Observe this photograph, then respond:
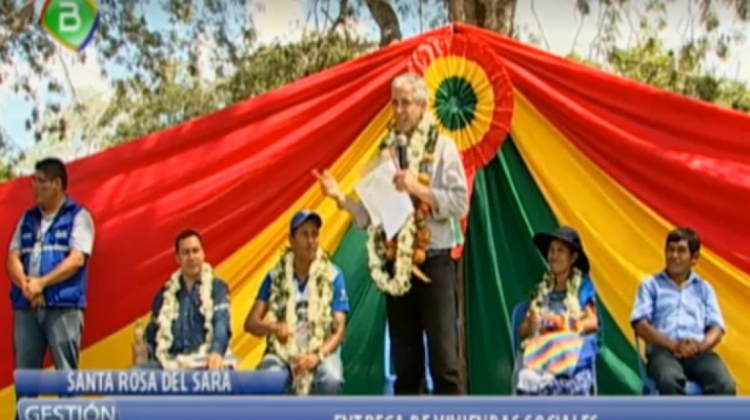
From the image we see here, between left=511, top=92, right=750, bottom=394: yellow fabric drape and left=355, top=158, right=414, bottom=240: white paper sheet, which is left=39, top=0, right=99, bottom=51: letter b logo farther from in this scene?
left=511, top=92, right=750, bottom=394: yellow fabric drape

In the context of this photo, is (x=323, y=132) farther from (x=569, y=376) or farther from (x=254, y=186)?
(x=569, y=376)

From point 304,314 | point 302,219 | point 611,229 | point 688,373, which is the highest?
point 302,219

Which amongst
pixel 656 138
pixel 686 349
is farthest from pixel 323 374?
pixel 656 138

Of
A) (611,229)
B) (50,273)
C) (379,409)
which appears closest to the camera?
(379,409)

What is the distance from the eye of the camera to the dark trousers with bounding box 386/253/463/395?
19.0 feet

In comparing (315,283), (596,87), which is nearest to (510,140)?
(596,87)

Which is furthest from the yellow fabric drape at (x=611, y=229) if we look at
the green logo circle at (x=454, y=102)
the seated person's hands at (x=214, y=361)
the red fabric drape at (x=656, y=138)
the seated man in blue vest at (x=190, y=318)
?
the seated person's hands at (x=214, y=361)

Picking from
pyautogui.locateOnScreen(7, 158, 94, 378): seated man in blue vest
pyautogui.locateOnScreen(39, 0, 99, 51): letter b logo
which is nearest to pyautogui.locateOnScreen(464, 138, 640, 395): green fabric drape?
pyautogui.locateOnScreen(7, 158, 94, 378): seated man in blue vest

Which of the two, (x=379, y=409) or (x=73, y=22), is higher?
(x=73, y=22)

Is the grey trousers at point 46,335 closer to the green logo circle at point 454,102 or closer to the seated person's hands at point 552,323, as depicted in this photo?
the green logo circle at point 454,102

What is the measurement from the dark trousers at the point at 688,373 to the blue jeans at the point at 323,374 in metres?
1.29

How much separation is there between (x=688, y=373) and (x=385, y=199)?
56.4 inches

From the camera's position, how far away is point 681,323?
5.86 meters

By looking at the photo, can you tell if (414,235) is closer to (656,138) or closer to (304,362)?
(304,362)
